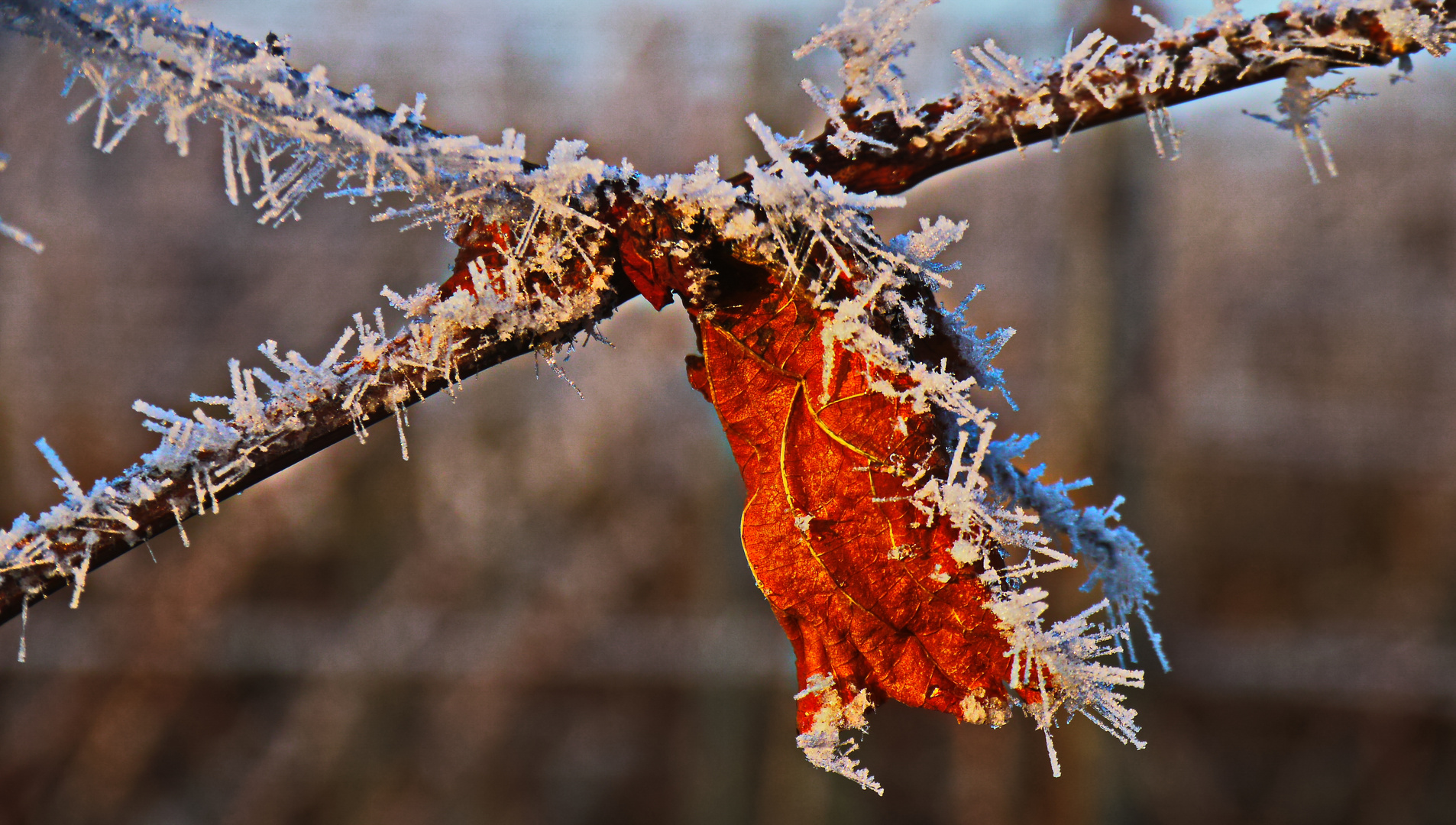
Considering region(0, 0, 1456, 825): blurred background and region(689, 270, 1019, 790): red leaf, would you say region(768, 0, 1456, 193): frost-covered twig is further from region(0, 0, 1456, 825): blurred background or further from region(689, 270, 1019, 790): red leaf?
region(0, 0, 1456, 825): blurred background

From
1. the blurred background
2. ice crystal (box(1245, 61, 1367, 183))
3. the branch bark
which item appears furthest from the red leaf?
the blurred background

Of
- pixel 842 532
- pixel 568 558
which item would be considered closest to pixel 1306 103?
pixel 842 532

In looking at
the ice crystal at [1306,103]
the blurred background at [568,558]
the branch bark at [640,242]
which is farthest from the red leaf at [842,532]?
the blurred background at [568,558]

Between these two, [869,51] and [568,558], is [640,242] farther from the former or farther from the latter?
[568,558]

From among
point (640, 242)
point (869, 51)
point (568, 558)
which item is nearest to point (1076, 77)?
point (869, 51)

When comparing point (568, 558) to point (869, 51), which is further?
point (568, 558)

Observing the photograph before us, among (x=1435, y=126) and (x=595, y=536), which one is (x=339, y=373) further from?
(x=1435, y=126)

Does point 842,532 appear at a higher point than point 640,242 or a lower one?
lower

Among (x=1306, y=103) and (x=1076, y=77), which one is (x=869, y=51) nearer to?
(x=1076, y=77)
